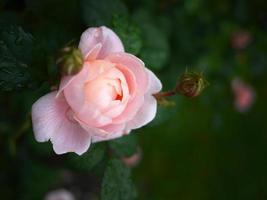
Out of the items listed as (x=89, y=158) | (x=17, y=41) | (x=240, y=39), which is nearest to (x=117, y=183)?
(x=89, y=158)

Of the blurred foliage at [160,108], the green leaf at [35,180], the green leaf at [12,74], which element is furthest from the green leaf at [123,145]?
the green leaf at [35,180]

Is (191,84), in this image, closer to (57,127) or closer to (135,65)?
(135,65)

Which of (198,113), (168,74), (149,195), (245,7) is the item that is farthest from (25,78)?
(198,113)

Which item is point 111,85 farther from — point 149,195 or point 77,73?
point 149,195

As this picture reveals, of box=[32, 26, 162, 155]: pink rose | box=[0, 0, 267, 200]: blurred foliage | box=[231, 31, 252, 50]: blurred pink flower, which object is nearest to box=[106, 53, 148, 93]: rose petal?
box=[32, 26, 162, 155]: pink rose

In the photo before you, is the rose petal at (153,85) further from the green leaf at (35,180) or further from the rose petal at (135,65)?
the green leaf at (35,180)

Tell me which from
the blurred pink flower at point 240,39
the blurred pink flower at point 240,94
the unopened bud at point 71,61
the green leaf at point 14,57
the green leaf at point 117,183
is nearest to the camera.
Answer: the unopened bud at point 71,61
